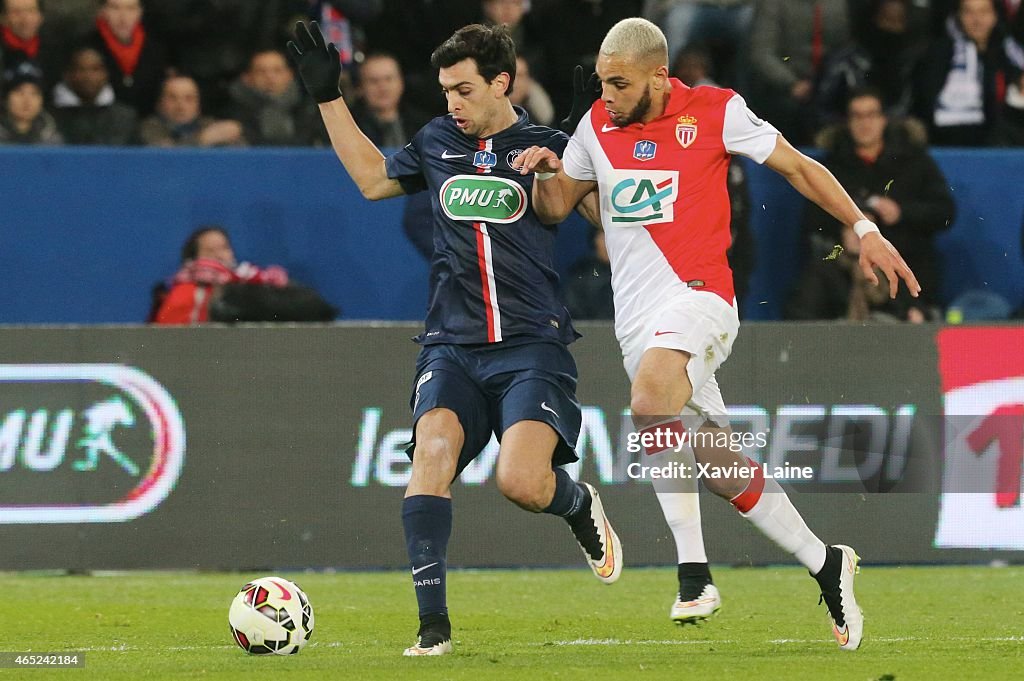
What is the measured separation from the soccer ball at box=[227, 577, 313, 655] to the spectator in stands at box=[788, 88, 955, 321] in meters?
4.95

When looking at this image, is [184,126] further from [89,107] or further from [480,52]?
[480,52]

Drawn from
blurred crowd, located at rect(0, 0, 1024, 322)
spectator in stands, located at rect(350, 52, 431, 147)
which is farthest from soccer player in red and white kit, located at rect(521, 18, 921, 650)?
spectator in stands, located at rect(350, 52, 431, 147)

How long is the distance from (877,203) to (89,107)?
5.10 meters

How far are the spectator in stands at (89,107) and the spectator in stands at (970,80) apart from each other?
5.38 metres

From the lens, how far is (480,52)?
21.2 ft

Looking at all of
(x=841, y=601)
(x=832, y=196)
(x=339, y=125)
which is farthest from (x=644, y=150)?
(x=841, y=601)

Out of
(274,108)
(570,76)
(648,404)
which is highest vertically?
(570,76)

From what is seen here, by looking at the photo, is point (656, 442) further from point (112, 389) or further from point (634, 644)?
point (112, 389)

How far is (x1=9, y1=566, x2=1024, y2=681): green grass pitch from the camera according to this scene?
234 inches

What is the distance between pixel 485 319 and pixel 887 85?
247 inches

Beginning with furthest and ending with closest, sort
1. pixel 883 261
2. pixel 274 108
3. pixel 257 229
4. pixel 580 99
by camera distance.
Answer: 1. pixel 274 108
2. pixel 257 229
3. pixel 580 99
4. pixel 883 261

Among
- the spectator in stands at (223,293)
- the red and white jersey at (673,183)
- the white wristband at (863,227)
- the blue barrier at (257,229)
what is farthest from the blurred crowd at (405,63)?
the white wristband at (863,227)

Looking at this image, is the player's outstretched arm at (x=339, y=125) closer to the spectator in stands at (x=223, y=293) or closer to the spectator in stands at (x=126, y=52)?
the spectator in stands at (x=223, y=293)

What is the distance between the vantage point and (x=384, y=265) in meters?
10.8
